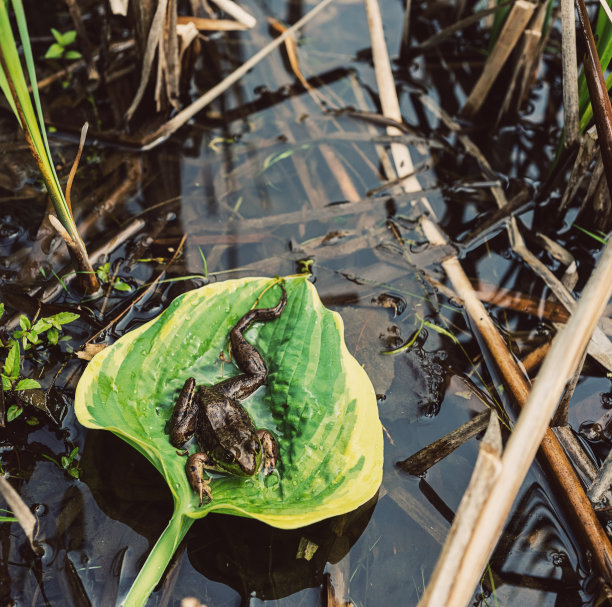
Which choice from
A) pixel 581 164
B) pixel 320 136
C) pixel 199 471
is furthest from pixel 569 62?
pixel 199 471

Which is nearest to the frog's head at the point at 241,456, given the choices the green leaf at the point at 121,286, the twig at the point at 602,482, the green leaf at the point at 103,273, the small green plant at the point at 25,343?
the small green plant at the point at 25,343

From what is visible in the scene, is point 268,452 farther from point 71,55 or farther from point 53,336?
point 71,55

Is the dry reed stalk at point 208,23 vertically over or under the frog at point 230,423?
over

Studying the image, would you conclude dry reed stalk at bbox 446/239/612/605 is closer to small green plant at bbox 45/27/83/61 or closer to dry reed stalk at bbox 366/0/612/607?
dry reed stalk at bbox 366/0/612/607

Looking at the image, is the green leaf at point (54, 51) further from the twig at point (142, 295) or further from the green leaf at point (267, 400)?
the green leaf at point (267, 400)

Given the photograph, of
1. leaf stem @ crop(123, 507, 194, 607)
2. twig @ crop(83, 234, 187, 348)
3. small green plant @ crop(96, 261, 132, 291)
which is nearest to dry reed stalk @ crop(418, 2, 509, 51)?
twig @ crop(83, 234, 187, 348)

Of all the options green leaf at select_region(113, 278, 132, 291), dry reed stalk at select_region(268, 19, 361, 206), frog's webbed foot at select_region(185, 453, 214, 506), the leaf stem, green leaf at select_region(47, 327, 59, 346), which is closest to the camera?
the leaf stem

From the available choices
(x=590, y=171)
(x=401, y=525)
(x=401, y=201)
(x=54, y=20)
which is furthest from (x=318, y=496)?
(x=54, y=20)
